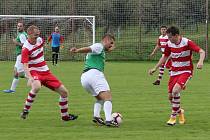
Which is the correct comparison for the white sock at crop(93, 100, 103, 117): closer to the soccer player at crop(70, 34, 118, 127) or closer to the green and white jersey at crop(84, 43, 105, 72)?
the soccer player at crop(70, 34, 118, 127)

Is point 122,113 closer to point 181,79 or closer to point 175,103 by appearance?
point 175,103

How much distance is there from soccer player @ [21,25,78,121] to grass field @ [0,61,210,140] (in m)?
0.31

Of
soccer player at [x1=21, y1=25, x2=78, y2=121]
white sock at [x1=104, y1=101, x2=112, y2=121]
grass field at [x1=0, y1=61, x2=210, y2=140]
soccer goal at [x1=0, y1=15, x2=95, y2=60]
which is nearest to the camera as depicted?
grass field at [x1=0, y1=61, x2=210, y2=140]

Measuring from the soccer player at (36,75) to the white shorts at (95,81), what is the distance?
85 cm

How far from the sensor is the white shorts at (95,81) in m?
11.4

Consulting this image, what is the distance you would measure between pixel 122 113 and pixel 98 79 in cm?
222

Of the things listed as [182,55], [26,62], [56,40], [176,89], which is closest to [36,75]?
[26,62]

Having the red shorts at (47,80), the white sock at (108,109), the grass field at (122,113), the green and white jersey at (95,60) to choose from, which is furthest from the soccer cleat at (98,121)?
the red shorts at (47,80)

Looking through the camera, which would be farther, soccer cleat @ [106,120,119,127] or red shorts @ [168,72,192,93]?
red shorts @ [168,72,192,93]

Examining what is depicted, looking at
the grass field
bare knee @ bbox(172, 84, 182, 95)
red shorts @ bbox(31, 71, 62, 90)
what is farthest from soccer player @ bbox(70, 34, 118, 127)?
bare knee @ bbox(172, 84, 182, 95)

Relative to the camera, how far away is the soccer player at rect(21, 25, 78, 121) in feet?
39.9

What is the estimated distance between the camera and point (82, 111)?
13.8 metres

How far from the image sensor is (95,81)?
11.4m

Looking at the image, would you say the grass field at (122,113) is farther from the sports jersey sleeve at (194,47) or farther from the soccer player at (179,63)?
the sports jersey sleeve at (194,47)
